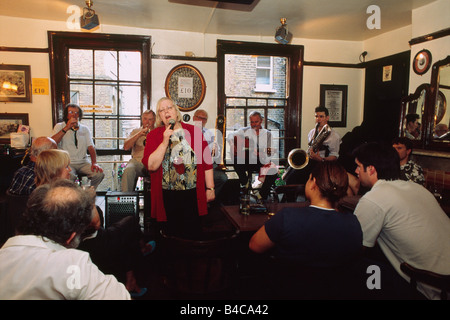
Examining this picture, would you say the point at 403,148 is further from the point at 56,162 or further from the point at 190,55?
the point at 190,55

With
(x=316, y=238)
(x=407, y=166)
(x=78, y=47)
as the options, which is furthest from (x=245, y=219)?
(x=78, y=47)

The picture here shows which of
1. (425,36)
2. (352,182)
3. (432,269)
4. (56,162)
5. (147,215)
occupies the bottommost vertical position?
(147,215)

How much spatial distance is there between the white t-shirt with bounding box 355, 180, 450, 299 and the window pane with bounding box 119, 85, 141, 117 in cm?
422

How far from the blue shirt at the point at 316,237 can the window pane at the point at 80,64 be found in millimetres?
4611

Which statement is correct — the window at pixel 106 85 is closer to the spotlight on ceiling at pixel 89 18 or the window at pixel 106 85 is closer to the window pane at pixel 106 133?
the window pane at pixel 106 133

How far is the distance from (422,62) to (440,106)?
2.51ft

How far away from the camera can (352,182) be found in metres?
2.78

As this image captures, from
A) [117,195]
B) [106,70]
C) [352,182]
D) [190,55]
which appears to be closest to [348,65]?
[190,55]

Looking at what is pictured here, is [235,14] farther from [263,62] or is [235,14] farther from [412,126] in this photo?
[412,126]

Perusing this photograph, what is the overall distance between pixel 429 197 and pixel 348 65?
4.62 metres

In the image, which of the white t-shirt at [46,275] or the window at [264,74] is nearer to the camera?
the white t-shirt at [46,275]

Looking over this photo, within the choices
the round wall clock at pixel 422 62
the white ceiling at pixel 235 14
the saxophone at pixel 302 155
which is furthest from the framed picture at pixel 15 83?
the round wall clock at pixel 422 62

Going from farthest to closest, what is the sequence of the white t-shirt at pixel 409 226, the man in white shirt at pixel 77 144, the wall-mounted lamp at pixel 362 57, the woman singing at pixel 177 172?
the wall-mounted lamp at pixel 362 57, the man in white shirt at pixel 77 144, the woman singing at pixel 177 172, the white t-shirt at pixel 409 226

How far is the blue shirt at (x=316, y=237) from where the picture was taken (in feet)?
4.42
